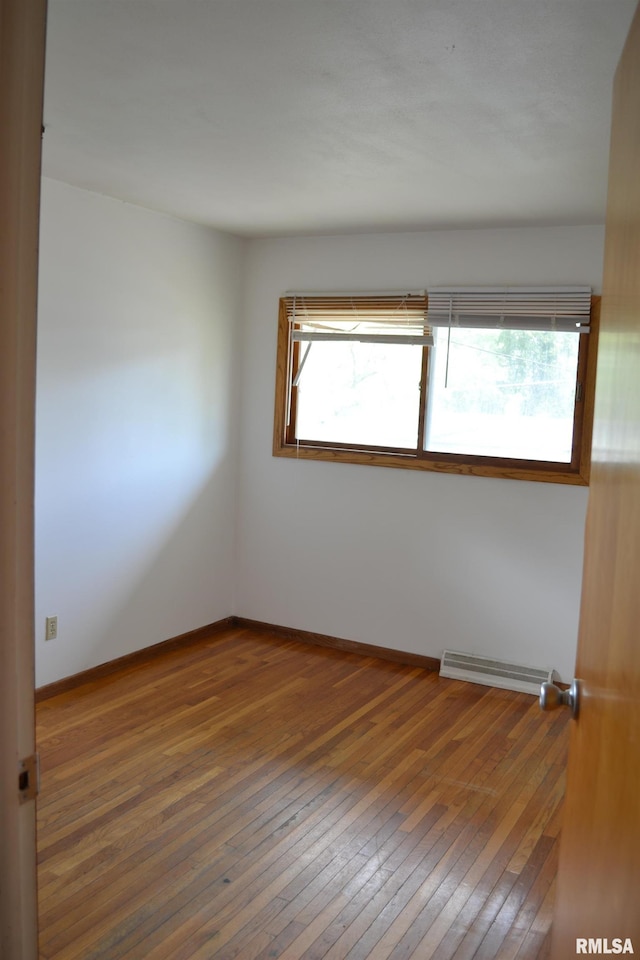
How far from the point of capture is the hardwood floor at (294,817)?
90.0 inches

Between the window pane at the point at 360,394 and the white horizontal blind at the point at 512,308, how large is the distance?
316 millimetres

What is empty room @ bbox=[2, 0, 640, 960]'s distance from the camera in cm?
185

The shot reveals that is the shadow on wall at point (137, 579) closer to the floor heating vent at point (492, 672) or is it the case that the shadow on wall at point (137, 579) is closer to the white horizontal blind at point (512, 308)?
the floor heating vent at point (492, 672)

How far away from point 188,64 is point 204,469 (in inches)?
116

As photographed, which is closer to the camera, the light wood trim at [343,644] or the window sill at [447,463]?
the window sill at [447,463]

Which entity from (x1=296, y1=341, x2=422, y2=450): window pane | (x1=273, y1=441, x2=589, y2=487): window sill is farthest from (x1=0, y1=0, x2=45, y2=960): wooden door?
(x1=296, y1=341, x2=422, y2=450): window pane

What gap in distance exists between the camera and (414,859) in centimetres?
268

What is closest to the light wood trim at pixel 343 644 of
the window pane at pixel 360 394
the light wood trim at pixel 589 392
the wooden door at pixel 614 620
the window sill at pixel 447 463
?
the window sill at pixel 447 463

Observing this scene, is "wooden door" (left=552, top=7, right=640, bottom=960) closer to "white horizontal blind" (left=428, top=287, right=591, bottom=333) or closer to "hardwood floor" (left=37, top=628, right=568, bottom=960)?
"hardwood floor" (left=37, top=628, right=568, bottom=960)

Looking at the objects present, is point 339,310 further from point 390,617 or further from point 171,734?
point 171,734

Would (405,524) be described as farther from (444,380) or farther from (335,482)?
(444,380)

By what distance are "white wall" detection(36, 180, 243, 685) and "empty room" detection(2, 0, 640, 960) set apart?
0.02 metres

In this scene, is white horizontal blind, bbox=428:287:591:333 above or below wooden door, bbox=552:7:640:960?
above

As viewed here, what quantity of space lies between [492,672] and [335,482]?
144 cm
